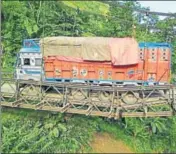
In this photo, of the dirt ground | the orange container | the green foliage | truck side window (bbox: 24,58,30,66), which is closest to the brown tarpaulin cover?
the orange container

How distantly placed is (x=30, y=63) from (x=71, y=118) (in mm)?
1885

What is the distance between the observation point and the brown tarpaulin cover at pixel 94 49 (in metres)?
9.61

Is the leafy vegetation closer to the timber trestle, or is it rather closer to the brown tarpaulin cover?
the timber trestle

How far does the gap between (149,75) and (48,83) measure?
2527 millimetres

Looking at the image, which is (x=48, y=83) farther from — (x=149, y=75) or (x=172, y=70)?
(x=172, y=70)

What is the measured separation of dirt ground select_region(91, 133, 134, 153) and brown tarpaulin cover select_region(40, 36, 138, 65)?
2.27 m

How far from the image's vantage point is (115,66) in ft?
31.9

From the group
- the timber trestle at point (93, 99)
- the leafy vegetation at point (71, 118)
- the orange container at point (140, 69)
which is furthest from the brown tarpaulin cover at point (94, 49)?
the leafy vegetation at point (71, 118)

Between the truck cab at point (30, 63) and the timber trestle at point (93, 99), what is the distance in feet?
0.74

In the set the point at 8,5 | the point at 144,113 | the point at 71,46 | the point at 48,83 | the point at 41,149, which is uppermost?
the point at 8,5

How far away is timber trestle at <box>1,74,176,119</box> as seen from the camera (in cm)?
961

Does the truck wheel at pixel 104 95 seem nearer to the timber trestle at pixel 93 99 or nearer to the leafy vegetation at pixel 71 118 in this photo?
the timber trestle at pixel 93 99

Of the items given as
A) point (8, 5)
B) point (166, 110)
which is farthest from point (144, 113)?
point (8, 5)

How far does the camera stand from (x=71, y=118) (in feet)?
35.9
